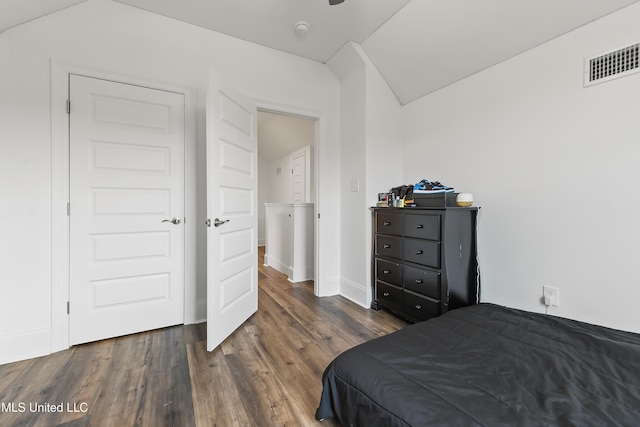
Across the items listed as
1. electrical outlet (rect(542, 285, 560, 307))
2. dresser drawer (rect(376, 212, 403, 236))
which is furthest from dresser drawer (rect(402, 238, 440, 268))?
electrical outlet (rect(542, 285, 560, 307))

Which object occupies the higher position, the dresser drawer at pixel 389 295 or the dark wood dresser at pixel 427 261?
the dark wood dresser at pixel 427 261

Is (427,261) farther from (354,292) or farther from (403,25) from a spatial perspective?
(403,25)

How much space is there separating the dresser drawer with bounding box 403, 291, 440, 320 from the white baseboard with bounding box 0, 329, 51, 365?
267 cm

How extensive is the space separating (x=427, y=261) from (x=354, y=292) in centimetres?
100

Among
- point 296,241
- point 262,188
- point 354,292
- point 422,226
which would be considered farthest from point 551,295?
point 262,188

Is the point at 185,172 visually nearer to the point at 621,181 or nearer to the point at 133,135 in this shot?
the point at 133,135

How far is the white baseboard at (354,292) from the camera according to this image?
273cm

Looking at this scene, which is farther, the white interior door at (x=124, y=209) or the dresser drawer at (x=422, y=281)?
the dresser drawer at (x=422, y=281)

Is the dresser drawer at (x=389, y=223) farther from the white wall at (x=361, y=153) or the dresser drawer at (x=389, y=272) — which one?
the dresser drawer at (x=389, y=272)

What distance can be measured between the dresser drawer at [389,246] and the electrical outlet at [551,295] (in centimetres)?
102

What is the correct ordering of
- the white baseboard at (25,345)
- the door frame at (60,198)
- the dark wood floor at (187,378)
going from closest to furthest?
the dark wood floor at (187,378) < the white baseboard at (25,345) < the door frame at (60,198)

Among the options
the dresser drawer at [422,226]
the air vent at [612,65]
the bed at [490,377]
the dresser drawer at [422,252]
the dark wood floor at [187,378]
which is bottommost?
the dark wood floor at [187,378]

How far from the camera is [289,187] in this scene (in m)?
5.46

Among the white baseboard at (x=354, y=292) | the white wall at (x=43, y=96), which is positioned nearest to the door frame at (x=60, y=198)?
the white wall at (x=43, y=96)
